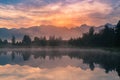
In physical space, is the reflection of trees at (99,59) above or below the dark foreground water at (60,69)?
below

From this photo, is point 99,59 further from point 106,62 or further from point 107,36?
point 107,36

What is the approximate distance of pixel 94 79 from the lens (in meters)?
26.0

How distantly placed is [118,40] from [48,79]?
59.3 m

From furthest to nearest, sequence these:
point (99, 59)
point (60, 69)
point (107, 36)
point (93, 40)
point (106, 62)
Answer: point (93, 40) < point (107, 36) < point (99, 59) < point (106, 62) < point (60, 69)

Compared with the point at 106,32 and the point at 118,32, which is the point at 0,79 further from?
the point at 106,32

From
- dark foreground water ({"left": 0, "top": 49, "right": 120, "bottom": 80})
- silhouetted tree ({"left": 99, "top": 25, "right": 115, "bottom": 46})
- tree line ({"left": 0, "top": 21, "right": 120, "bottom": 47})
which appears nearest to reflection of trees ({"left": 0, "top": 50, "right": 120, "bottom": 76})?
dark foreground water ({"left": 0, "top": 49, "right": 120, "bottom": 80})

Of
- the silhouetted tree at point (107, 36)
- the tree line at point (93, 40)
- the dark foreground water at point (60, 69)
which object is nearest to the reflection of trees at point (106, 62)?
the dark foreground water at point (60, 69)

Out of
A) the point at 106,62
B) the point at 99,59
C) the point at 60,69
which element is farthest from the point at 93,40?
the point at 60,69

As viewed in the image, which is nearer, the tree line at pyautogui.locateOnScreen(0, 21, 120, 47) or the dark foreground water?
the dark foreground water

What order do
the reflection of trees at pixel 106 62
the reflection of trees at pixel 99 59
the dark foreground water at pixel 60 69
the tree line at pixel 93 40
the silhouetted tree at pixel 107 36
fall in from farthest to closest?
the silhouetted tree at pixel 107 36
the tree line at pixel 93 40
the reflection of trees at pixel 99 59
the reflection of trees at pixel 106 62
the dark foreground water at pixel 60 69

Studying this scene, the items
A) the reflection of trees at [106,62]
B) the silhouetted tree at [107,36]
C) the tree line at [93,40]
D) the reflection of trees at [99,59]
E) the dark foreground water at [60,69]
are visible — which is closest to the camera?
the dark foreground water at [60,69]

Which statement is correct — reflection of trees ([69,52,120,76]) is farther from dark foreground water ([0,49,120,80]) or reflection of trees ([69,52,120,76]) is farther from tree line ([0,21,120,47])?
tree line ([0,21,120,47])

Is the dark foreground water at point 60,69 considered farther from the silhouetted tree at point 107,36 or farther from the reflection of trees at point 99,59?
the silhouetted tree at point 107,36

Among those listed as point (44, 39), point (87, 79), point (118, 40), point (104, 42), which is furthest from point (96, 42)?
point (87, 79)
